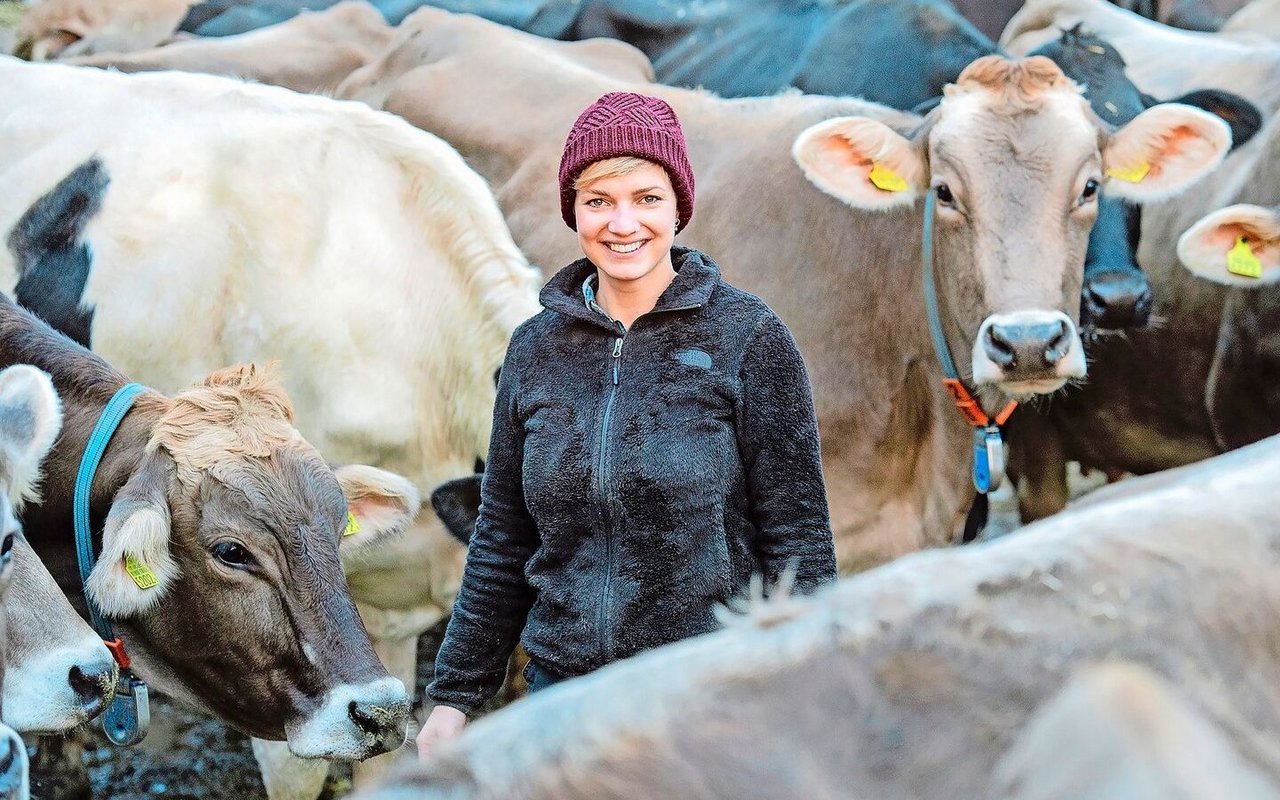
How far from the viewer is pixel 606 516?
196 centimetres

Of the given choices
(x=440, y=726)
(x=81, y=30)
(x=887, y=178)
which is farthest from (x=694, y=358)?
(x=81, y=30)

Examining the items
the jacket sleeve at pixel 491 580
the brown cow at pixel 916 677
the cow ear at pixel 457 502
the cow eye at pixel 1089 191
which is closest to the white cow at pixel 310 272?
the cow ear at pixel 457 502

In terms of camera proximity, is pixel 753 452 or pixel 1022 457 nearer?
pixel 753 452

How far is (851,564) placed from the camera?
165 inches

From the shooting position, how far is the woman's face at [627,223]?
78.5 inches

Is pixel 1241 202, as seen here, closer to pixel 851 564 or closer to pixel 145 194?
pixel 851 564

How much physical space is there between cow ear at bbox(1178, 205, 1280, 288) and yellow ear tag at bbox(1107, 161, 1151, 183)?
23 centimetres

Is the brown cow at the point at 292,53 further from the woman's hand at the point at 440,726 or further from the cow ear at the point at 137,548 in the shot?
the woman's hand at the point at 440,726

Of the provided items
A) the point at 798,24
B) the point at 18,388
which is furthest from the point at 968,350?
the point at 798,24

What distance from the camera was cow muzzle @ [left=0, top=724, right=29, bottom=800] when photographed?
1907 mm

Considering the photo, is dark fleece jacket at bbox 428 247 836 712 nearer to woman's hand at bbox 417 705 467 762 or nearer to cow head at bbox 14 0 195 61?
woman's hand at bbox 417 705 467 762

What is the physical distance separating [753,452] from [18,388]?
1733 mm

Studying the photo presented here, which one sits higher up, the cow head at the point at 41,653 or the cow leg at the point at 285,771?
the cow head at the point at 41,653

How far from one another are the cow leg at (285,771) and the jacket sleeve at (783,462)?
239 cm
